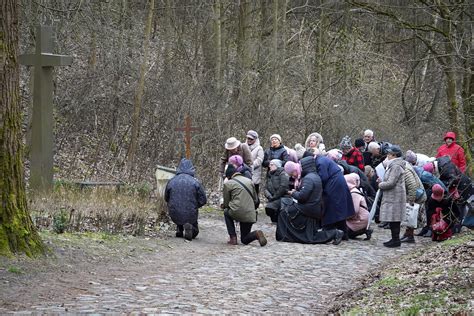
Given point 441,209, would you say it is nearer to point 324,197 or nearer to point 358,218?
point 358,218

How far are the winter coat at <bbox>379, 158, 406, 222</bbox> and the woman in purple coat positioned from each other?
2.33ft

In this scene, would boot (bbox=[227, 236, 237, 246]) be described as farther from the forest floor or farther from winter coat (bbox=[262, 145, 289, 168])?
winter coat (bbox=[262, 145, 289, 168])

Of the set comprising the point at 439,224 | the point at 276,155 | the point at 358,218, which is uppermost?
the point at 276,155

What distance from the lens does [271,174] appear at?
1667cm

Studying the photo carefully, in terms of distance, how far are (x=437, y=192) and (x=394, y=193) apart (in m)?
1.13

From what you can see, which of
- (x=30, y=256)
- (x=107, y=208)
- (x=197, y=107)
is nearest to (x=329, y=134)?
(x=197, y=107)

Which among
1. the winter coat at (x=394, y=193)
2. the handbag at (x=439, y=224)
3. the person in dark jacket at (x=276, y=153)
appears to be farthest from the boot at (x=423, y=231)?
the person in dark jacket at (x=276, y=153)

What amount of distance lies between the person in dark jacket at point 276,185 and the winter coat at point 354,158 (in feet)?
7.19

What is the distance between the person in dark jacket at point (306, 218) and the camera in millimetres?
14914

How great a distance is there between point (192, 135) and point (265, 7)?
11390 millimetres

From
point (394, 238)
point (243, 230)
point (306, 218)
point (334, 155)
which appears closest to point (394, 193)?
point (394, 238)

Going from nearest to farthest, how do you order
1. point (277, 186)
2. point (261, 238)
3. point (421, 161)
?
point (261, 238) < point (277, 186) < point (421, 161)

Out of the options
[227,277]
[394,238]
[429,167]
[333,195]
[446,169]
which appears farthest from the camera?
[429,167]

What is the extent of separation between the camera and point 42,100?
1736 centimetres
